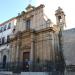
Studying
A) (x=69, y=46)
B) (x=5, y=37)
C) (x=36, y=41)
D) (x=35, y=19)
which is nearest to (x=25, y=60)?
(x=36, y=41)

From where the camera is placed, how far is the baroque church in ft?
68.0

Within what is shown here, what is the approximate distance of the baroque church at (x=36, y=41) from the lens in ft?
68.0

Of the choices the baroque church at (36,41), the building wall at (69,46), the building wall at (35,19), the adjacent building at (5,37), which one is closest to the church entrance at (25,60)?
the baroque church at (36,41)

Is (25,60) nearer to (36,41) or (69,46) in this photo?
(36,41)

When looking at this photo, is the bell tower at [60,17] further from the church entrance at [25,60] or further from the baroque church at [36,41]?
the church entrance at [25,60]

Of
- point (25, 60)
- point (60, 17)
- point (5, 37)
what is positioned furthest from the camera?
point (5, 37)

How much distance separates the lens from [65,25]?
23.9 metres

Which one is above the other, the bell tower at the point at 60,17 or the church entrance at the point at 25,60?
the bell tower at the point at 60,17

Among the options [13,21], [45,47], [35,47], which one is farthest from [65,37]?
[13,21]

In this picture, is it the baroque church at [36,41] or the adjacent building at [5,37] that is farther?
the adjacent building at [5,37]

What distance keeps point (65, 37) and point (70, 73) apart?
5776mm

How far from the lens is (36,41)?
22.7 meters

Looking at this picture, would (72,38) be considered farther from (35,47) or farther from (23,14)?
(23,14)

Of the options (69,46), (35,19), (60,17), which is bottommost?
(69,46)
